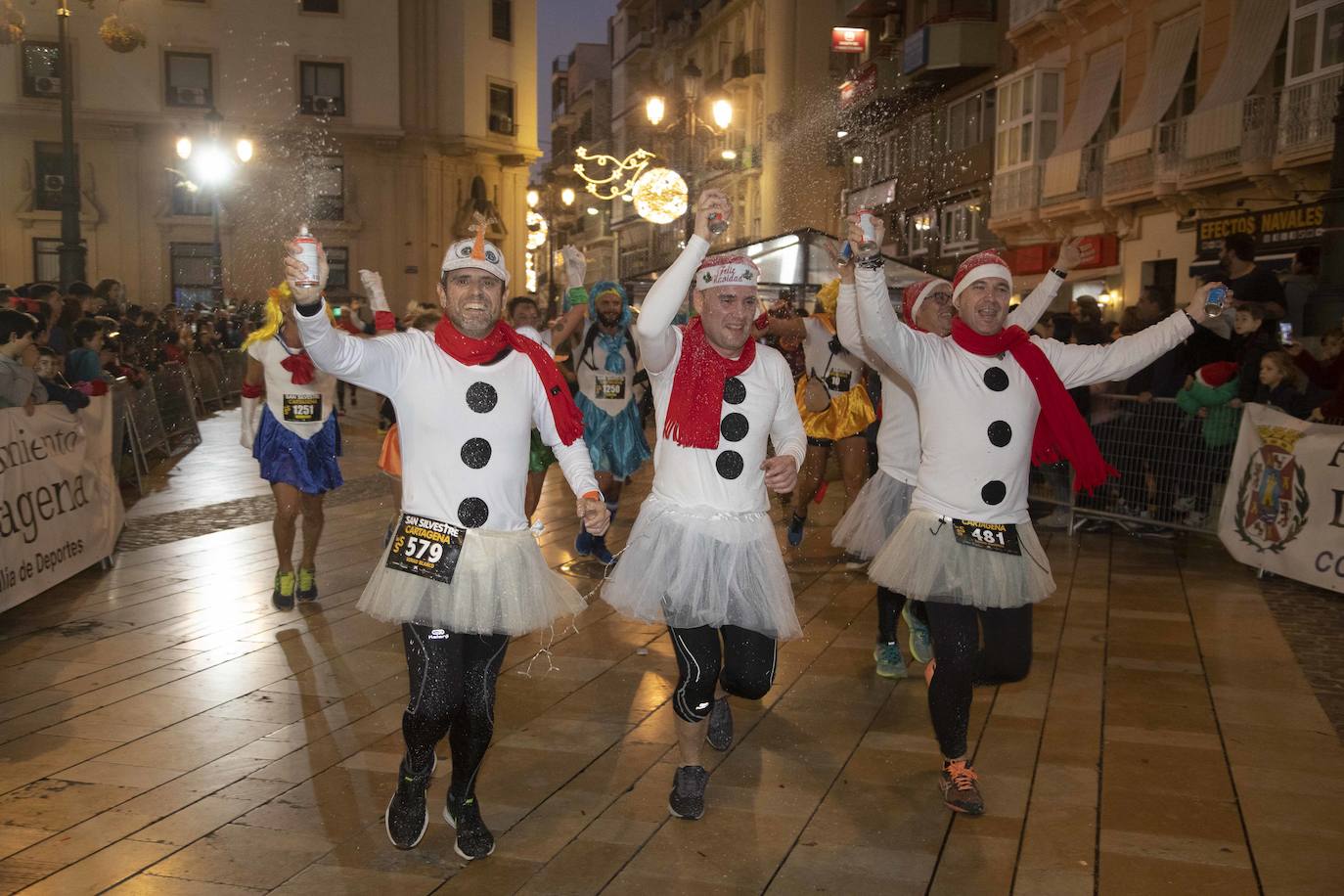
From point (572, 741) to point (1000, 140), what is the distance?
87.2 feet

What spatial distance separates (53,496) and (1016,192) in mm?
23861

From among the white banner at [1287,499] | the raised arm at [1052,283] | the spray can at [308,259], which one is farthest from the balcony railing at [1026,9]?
the spray can at [308,259]

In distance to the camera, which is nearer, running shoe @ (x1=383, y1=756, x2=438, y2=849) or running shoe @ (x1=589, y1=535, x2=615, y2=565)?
running shoe @ (x1=383, y1=756, x2=438, y2=849)

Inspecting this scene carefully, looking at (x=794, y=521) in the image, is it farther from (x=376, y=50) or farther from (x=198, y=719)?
(x=376, y=50)

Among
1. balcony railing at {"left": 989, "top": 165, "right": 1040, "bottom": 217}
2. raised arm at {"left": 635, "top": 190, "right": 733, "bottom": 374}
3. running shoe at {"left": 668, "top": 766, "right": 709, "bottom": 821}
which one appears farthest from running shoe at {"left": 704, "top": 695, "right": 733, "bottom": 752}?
balcony railing at {"left": 989, "top": 165, "right": 1040, "bottom": 217}

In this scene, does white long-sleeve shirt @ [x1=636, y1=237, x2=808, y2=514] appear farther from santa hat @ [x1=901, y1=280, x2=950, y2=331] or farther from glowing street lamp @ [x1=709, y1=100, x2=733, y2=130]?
glowing street lamp @ [x1=709, y1=100, x2=733, y2=130]

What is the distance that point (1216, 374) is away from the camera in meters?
10.6

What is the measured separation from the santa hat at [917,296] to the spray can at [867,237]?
74.8 inches

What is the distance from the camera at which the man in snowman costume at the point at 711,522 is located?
4.81m

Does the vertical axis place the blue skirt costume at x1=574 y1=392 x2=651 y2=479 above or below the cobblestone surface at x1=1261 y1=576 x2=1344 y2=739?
above

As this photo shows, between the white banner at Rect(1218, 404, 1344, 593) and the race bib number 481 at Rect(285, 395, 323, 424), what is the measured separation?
23.1 feet

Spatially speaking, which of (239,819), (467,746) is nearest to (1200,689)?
(467,746)

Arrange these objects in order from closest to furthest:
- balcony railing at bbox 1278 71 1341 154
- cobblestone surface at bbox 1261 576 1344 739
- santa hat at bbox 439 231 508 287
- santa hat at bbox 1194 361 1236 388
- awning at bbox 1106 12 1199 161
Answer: santa hat at bbox 439 231 508 287, cobblestone surface at bbox 1261 576 1344 739, santa hat at bbox 1194 361 1236 388, balcony railing at bbox 1278 71 1341 154, awning at bbox 1106 12 1199 161

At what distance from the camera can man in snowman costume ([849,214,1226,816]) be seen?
498cm
